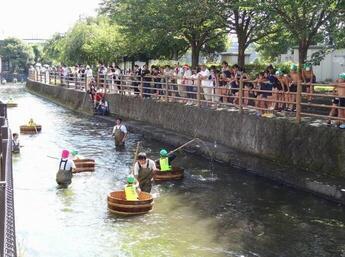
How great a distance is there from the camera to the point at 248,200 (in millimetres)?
13414

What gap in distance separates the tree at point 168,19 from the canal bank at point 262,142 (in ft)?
16.1

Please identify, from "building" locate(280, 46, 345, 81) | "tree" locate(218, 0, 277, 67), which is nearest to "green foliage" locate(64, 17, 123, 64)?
"building" locate(280, 46, 345, 81)

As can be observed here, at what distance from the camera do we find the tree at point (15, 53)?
87250 millimetres

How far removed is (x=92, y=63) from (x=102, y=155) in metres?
34.8

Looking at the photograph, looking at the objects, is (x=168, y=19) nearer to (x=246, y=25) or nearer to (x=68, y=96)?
(x=246, y=25)

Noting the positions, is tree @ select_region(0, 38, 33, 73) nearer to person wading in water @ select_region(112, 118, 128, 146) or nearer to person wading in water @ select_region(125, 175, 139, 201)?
person wading in water @ select_region(112, 118, 128, 146)

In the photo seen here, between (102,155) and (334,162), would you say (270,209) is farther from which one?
(102,155)

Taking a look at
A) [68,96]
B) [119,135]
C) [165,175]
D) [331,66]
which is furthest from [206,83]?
[68,96]

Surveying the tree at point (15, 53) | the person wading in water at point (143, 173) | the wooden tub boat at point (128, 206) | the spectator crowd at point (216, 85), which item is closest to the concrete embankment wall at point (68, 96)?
the spectator crowd at point (216, 85)

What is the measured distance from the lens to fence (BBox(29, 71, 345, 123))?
49.2 feet

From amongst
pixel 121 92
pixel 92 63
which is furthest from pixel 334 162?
pixel 92 63

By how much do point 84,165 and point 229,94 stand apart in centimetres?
592

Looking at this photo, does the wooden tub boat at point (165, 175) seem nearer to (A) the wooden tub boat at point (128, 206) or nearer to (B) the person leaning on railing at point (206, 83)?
(A) the wooden tub boat at point (128, 206)

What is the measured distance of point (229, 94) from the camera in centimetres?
1950
